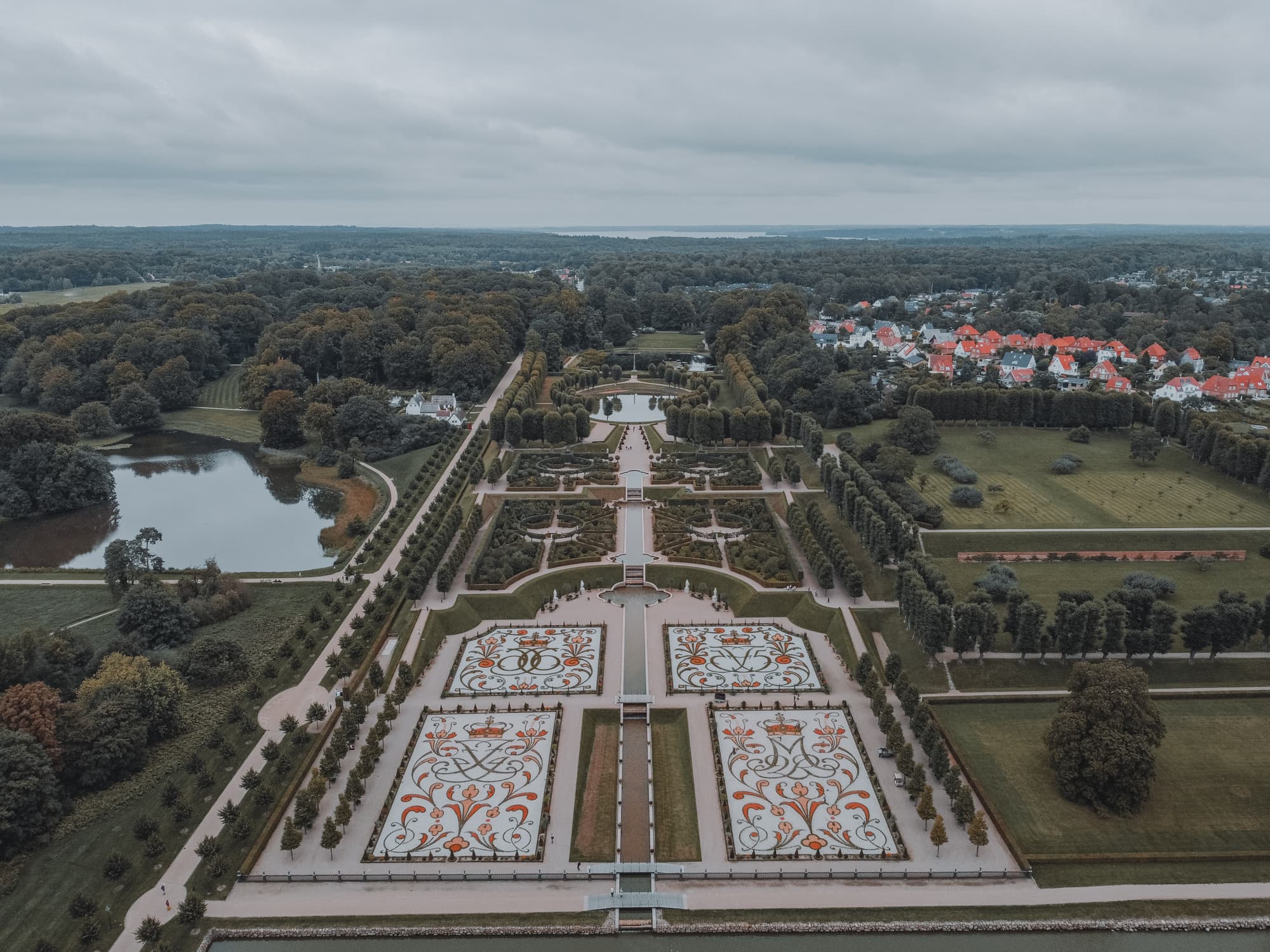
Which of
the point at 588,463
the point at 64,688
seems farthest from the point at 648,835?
the point at 588,463

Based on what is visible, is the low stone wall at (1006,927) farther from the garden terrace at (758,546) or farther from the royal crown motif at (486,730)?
the garden terrace at (758,546)

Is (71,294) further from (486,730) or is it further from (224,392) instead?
(486,730)

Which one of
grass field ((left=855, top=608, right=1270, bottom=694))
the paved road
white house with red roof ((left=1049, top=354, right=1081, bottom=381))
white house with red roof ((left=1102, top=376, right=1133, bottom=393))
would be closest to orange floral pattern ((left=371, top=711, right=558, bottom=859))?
the paved road

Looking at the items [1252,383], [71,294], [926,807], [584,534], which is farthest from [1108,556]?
[71,294]

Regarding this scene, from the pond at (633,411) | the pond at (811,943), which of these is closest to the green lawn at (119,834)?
the pond at (811,943)

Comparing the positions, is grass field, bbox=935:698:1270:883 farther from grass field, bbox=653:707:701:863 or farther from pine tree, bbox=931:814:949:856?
grass field, bbox=653:707:701:863
